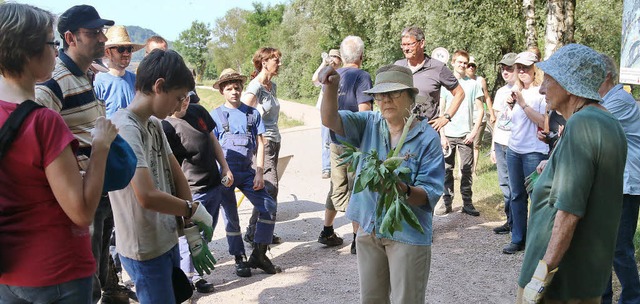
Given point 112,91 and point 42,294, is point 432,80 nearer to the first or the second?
point 112,91

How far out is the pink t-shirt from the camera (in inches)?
92.0

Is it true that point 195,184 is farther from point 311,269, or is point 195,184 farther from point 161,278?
point 161,278

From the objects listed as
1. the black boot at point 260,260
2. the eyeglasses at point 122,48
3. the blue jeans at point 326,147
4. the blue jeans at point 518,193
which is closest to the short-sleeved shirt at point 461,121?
the blue jeans at point 518,193

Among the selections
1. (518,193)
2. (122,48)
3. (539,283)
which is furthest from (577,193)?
(122,48)

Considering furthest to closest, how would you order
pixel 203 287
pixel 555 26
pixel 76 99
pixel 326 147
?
pixel 326 147 → pixel 555 26 → pixel 203 287 → pixel 76 99

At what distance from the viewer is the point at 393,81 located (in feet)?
12.5

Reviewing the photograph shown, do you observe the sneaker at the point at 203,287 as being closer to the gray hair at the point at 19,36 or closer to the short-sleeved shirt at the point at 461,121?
the gray hair at the point at 19,36

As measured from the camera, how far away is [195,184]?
5.84 meters

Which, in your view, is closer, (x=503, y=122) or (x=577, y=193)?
(x=577, y=193)

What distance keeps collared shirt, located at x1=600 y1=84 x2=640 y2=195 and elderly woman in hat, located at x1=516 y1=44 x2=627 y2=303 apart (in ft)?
6.48

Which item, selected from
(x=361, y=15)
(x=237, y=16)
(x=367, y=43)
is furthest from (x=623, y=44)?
(x=237, y=16)

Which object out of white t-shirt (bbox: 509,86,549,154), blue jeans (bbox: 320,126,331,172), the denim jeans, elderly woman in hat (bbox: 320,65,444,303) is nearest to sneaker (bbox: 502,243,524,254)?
white t-shirt (bbox: 509,86,549,154)

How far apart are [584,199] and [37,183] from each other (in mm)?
2460

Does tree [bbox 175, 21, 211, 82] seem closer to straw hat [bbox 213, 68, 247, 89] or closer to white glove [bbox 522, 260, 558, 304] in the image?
straw hat [bbox 213, 68, 247, 89]
